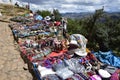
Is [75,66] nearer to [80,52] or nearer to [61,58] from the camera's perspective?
[61,58]

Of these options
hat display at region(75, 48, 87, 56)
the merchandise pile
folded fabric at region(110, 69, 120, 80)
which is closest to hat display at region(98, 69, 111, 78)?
the merchandise pile

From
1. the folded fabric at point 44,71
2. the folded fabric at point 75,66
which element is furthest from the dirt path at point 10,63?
the folded fabric at point 75,66

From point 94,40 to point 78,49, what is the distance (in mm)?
10199

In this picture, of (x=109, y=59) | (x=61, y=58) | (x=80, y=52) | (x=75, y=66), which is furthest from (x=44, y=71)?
(x=109, y=59)

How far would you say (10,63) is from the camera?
14.5 m

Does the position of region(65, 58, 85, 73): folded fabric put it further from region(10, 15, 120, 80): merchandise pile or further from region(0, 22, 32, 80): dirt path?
region(0, 22, 32, 80): dirt path

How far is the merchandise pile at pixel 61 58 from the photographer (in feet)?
41.8

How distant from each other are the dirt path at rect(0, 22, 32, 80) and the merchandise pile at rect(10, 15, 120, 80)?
0.46 meters

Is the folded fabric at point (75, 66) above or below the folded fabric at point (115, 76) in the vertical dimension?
above

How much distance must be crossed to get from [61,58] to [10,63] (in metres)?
3.09

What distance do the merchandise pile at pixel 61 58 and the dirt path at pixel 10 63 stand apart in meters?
0.46

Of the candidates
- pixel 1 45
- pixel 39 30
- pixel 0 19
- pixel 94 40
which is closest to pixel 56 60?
pixel 1 45

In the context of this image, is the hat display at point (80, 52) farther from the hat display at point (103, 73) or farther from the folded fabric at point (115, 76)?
the folded fabric at point (115, 76)

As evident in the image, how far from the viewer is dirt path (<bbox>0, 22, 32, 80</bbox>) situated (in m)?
13.0
